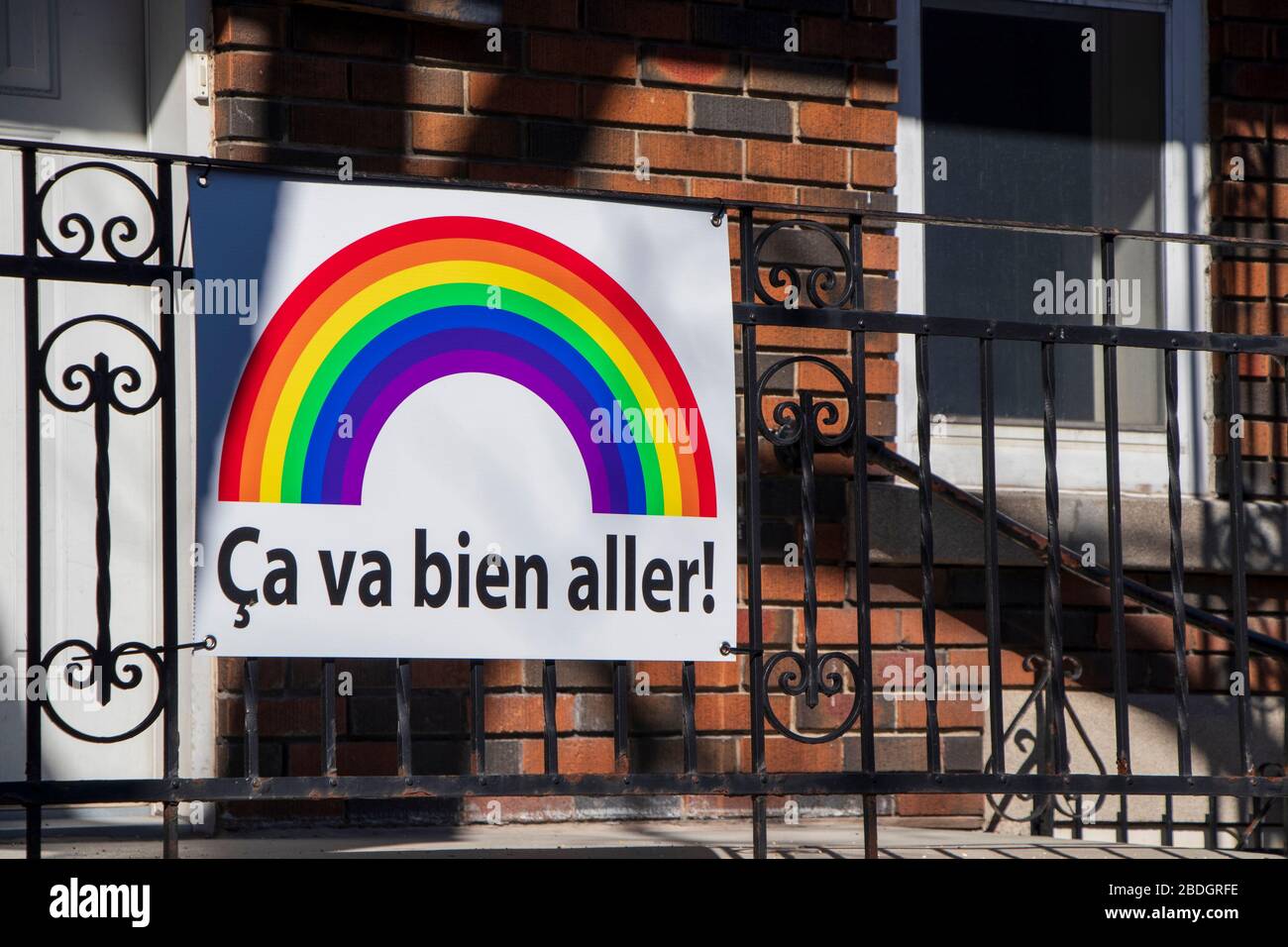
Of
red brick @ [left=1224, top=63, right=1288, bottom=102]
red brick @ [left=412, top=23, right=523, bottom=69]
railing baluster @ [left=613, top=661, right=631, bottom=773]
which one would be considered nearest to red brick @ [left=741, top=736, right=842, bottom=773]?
railing baluster @ [left=613, top=661, right=631, bottom=773]

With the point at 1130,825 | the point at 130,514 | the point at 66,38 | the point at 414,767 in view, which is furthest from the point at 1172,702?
the point at 66,38

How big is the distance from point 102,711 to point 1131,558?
3.38 m

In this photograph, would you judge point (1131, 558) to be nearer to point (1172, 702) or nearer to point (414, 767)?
point (1172, 702)

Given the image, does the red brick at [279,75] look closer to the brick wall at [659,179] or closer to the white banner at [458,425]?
the brick wall at [659,179]

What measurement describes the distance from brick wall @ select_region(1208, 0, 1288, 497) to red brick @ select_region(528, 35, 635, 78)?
2.32m

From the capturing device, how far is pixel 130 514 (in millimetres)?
4734

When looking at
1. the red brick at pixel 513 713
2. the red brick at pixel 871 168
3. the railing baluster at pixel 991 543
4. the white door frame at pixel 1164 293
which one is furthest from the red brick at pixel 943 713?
the red brick at pixel 871 168

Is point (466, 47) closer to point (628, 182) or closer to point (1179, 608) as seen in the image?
point (628, 182)

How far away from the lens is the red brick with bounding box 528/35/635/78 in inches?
200

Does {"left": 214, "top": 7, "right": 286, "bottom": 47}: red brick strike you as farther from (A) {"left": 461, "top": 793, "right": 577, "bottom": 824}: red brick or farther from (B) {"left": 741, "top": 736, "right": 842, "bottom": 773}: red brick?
(B) {"left": 741, "top": 736, "right": 842, "bottom": 773}: red brick

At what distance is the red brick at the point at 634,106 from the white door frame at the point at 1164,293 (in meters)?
0.87

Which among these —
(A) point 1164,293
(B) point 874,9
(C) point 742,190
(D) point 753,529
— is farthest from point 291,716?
(A) point 1164,293

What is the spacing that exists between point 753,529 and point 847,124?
89.7 inches
